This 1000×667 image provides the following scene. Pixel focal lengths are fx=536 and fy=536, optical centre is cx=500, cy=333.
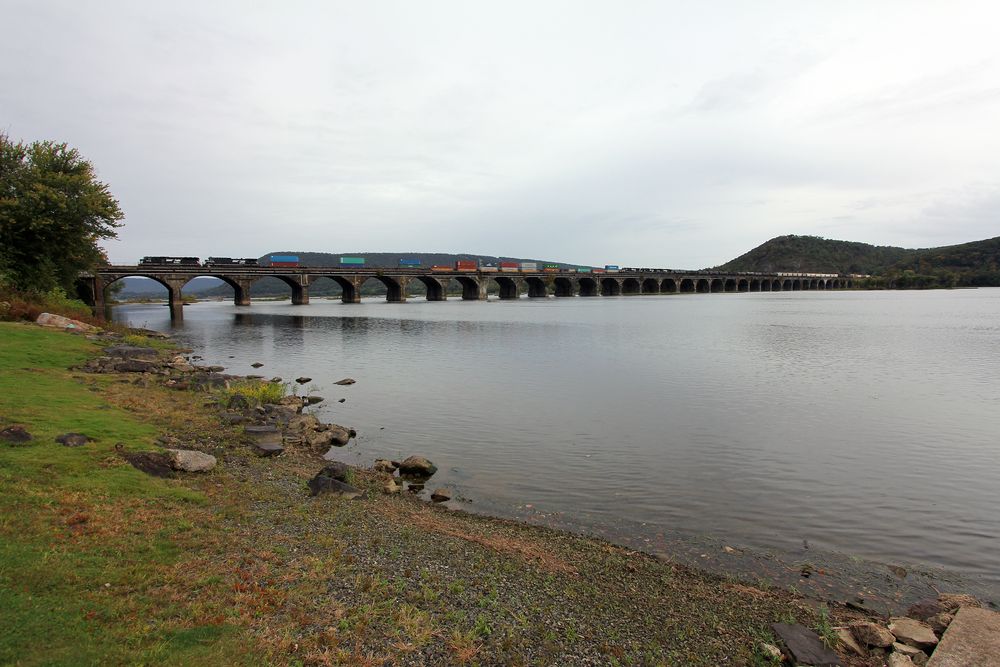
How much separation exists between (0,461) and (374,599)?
8.12 m

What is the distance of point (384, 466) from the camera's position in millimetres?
16109

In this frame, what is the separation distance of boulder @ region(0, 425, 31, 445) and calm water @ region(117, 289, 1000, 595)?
27.8 feet

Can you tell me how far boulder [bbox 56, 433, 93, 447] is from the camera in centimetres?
1204

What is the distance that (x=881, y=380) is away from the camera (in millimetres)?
29984

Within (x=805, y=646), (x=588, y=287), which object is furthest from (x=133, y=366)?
(x=588, y=287)

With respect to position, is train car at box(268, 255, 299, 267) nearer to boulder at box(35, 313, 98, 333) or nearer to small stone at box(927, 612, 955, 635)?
boulder at box(35, 313, 98, 333)

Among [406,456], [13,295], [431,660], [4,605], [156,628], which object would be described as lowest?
[406,456]

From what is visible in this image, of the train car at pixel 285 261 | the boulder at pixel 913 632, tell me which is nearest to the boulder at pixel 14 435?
the boulder at pixel 913 632

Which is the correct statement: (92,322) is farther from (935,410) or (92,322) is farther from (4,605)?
(935,410)

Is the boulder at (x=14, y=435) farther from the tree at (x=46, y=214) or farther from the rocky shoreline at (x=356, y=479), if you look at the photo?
the tree at (x=46, y=214)

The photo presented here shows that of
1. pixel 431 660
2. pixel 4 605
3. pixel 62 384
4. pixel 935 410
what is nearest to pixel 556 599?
pixel 431 660

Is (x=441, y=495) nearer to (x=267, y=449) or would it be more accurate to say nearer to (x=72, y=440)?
(x=267, y=449)

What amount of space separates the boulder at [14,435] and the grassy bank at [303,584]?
44 centimetres

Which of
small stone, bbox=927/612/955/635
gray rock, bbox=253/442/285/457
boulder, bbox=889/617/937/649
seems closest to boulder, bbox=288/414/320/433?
gray rock, bbox=253/442/285/457
